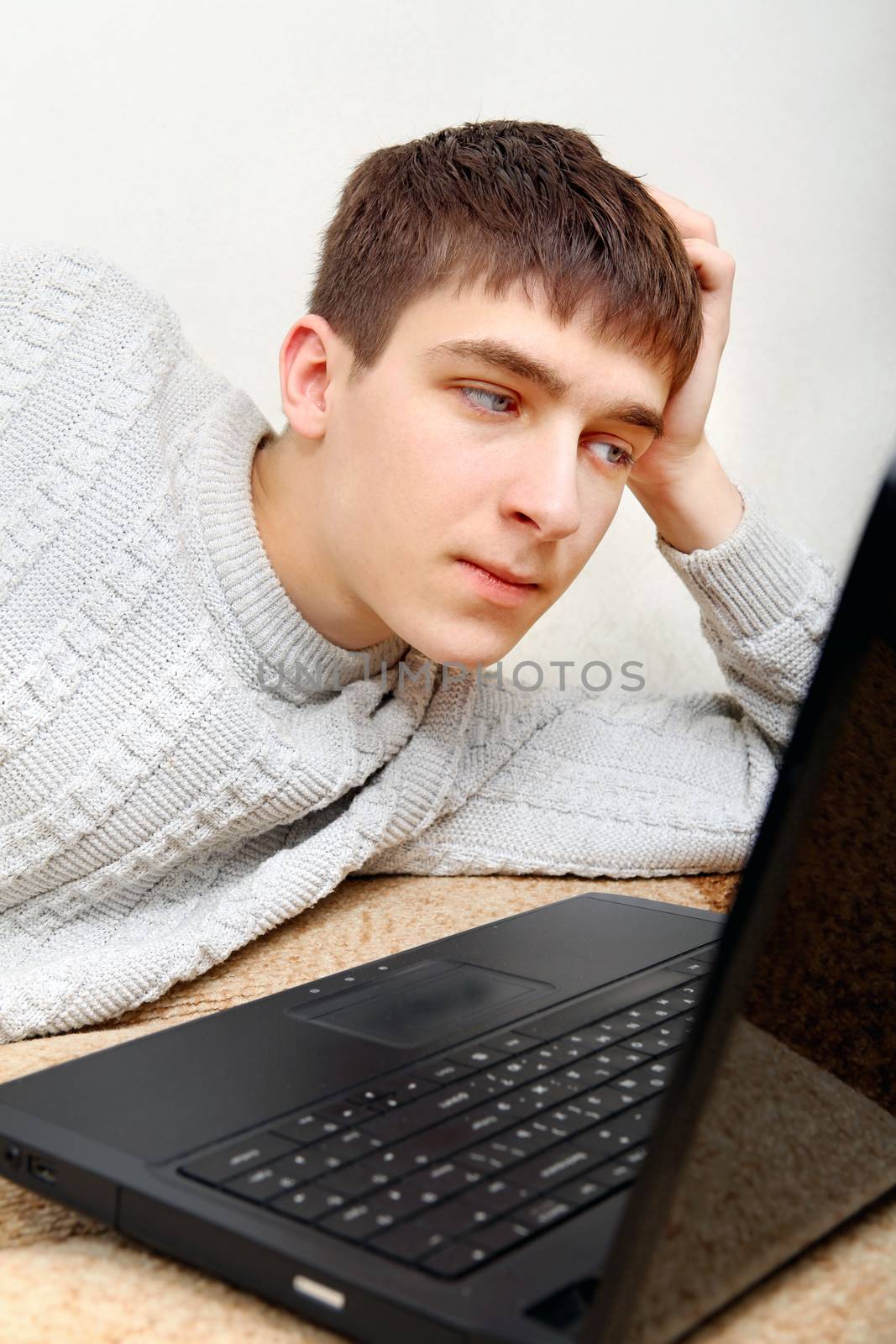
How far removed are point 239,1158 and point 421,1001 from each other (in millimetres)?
202

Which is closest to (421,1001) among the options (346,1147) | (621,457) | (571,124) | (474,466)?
(346,1147)

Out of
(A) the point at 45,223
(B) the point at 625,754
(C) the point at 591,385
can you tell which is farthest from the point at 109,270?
(B) the point at 625,754

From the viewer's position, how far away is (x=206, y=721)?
0.98 metres

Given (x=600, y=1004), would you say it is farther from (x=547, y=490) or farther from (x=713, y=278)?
(x=713, y=278)

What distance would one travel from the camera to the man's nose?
35.2 inches

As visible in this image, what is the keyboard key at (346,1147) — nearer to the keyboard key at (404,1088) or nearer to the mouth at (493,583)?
the keyboard key at (404,1088)

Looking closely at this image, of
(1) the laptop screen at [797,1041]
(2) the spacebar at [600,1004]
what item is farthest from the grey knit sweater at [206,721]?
(1) the laptop screen at [797,1041]

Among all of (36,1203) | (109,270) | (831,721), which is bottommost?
(36,1203)

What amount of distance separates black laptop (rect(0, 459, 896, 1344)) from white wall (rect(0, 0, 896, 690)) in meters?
1.01

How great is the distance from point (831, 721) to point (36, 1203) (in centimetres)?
39

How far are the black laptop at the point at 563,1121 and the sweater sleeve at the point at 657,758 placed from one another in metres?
0.51

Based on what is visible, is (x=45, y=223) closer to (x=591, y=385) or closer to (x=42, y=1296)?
(x=591, y=385)

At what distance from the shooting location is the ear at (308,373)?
3.49 ft

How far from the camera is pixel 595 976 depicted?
0.68 m
